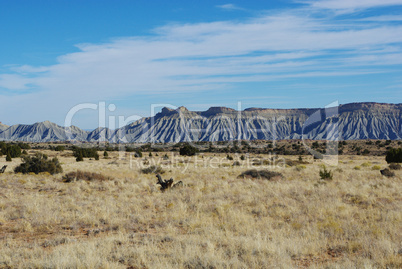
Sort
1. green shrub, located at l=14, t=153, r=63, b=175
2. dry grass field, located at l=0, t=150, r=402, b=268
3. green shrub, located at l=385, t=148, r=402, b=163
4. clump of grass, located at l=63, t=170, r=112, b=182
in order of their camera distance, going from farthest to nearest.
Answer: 1. green shrub, located at l=385, t=148, r=402, b=163
2. green shrub, located at l=14, t=153, r=63, b=175
3. clump of grass, located at l=63, t=170, r=112, b=182
4. dry grass field, located at l=0, t=150, r=402, b=268

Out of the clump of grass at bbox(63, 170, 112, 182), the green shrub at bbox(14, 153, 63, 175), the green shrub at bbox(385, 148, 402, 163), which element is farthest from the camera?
the green shrub at bbox(385, 148, 402, 163)

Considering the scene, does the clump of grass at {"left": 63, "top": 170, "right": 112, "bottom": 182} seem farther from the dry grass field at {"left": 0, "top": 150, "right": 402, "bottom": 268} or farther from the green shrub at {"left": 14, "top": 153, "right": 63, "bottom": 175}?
the dry grass field at {"left": 0, "top": 150, "right": 402, "bottom": 268}

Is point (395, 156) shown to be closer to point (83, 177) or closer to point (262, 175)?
point (262, 175)

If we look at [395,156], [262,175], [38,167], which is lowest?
[262,175]

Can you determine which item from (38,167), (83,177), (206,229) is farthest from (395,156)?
(38,167)

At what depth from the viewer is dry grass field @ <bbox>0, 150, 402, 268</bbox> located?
6.85m

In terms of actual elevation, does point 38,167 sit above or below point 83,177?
above

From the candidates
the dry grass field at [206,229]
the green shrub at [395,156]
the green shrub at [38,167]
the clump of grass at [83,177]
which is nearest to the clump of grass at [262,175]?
the dry grass field at [206,229]

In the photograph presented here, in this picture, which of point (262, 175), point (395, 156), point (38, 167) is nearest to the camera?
point (262, 175)

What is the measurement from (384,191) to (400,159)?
20806 millimetres

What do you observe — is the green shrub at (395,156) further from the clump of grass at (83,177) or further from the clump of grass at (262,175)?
the clump of grass at (83,177)

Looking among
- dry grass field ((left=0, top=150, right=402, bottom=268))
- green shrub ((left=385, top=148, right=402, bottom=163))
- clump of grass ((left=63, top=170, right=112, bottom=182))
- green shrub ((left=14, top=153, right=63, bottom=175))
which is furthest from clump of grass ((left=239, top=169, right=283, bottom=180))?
green shrub ((left=385, top=148, right=402, bottom=163))

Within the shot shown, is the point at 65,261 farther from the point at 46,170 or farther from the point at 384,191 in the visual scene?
the point at 46,170

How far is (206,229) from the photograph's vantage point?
9570mm
